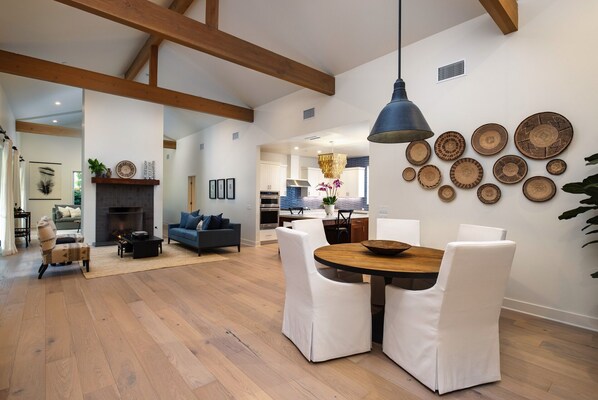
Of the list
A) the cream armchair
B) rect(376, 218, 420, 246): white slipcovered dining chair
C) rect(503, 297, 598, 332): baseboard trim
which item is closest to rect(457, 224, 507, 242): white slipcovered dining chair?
rect(376, 218, 420, 246): white slipcovered dining chair

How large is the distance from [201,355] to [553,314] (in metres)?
3.49

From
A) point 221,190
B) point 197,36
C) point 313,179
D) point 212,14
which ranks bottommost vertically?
point 221,190

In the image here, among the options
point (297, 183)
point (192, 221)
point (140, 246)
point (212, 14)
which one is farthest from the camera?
point (297, 183)

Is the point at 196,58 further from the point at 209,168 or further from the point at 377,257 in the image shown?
the point at 377,257

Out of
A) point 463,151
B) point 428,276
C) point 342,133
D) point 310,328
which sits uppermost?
point 342,133

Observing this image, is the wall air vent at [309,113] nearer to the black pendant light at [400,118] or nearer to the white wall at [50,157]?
the black pendant light at [400,118]

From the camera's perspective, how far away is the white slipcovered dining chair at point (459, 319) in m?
1.81

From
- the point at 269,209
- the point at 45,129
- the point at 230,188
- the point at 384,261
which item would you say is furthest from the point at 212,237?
the point at 45,129

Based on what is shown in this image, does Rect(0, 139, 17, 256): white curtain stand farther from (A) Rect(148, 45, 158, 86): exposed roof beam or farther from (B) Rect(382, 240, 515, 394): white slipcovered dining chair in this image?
(B) Rect(382, 240, 515, 394): white slipcovered dining chair

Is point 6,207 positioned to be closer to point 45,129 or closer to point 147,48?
point 147,48

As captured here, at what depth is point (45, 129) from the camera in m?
10.2

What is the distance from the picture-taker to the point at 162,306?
3.40m

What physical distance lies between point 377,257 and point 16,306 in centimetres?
392

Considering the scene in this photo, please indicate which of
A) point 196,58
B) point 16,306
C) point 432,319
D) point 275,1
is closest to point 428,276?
point 432,319
